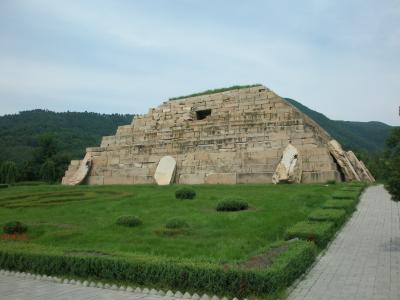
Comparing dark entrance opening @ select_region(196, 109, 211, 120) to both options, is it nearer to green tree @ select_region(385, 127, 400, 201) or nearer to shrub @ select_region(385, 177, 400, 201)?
green tree @ select_region(385, 127, 400, 201)

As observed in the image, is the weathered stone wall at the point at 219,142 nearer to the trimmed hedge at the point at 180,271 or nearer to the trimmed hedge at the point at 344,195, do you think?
the trimmed hedge at the point at 344,195

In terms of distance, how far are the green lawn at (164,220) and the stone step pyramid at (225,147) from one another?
2571mm

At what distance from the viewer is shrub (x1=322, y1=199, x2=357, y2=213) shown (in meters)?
12.8

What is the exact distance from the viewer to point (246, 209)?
43.5 ft

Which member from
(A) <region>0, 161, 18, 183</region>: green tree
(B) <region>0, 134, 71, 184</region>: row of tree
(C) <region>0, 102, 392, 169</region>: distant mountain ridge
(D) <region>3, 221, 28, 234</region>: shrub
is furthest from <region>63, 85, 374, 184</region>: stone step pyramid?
(C) <region>0, 102, 392, 169</region>: distant mountain ridge

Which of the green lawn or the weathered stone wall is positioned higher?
the weathered stone wall

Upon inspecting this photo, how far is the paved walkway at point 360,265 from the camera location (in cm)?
641

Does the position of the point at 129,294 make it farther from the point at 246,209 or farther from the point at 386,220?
the point at 386,220

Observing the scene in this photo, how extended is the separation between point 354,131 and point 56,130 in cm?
8591

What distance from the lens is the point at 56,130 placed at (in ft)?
258

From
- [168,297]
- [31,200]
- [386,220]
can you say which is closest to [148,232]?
[168,297]

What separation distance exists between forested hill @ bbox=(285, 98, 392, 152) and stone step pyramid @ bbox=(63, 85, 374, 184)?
69.1m

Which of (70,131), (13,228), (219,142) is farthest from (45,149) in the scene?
(13,228)

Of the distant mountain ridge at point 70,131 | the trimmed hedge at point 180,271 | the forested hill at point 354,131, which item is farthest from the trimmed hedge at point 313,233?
the forested hill at point 354,131
